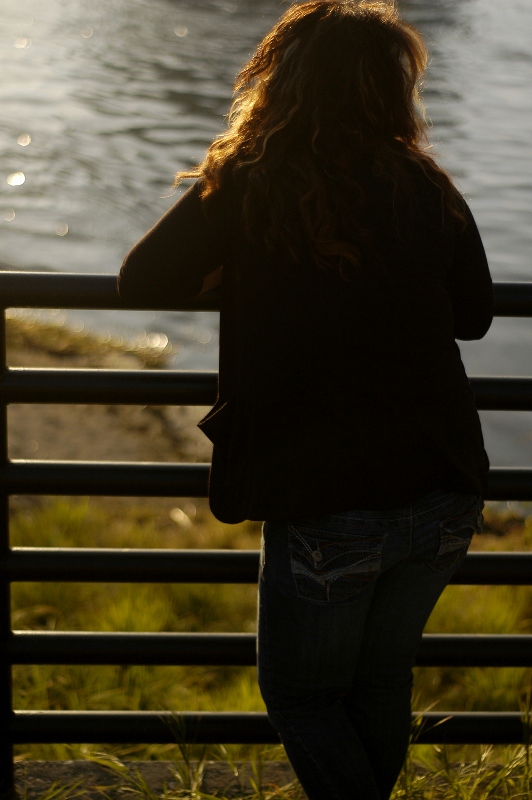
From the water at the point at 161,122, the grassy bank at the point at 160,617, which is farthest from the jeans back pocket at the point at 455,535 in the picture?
the water at the point at 161,122

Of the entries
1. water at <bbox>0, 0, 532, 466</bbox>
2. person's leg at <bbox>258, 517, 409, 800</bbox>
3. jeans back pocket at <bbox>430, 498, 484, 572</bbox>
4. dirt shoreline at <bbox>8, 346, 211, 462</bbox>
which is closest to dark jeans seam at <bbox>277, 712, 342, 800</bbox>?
person's leg at <bbox>258, 517, 409, 800</bbox>

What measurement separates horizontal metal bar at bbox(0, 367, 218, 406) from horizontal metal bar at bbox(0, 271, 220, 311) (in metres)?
0.14

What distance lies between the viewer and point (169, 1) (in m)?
31.7

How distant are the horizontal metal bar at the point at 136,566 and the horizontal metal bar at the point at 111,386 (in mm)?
322

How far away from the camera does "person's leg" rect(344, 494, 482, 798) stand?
1615 millimetres

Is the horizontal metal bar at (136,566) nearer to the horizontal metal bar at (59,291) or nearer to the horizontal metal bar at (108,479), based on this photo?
the horizontal metal bar at (108,479)

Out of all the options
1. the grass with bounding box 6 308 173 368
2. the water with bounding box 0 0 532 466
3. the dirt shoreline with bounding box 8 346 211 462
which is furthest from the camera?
the water with bounding box 0 0 532 466

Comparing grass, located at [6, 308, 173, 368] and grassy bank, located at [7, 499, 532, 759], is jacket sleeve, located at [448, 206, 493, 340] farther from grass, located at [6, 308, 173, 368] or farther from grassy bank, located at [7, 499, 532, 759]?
grass, located at [6, 308, 173, 368]

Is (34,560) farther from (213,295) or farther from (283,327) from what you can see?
(283,327)

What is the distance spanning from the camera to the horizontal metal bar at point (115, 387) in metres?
1.98

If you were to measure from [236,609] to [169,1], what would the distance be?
101 feet

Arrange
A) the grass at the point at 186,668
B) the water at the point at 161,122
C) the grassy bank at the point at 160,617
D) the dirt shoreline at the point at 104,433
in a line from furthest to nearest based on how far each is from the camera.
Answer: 1. the water at the point at 161,122
2. the dirt shoreline at the point at 104,433
3. the grassy bank at the point at 160,617
4. the grass at the point at 186,668

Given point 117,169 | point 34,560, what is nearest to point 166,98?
point 117,169

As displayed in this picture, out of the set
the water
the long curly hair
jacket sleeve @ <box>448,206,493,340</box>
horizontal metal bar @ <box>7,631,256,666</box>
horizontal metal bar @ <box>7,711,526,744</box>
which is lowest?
the water
